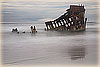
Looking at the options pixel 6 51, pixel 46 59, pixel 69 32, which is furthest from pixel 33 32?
pixel 46 59

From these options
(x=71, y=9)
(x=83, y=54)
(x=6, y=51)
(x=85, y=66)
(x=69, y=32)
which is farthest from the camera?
(x=69, y=32)

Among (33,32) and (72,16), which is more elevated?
(72,16)

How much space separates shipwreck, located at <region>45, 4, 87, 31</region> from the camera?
670 cm

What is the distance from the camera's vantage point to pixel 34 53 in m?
3.92

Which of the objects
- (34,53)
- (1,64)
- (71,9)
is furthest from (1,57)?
(71,9)

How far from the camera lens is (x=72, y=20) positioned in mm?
6879

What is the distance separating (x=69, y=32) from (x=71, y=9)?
75 cm

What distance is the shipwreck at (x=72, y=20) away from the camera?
6.70 meters

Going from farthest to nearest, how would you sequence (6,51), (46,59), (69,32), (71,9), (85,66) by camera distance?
1. (69,32)
2. (71,9)
3. (6,51)
4. (46,59)
5. (85,66)

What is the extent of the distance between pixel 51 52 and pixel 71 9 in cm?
272

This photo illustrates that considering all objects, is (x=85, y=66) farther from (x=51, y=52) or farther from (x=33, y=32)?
(x=33, y=32)

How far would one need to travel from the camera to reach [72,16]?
270 inches

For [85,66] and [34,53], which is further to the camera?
[34,53]

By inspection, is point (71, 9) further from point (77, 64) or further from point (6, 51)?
point (77, 64)
